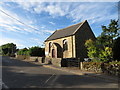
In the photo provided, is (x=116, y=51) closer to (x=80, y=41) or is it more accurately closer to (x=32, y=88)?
(x=32, y=88)

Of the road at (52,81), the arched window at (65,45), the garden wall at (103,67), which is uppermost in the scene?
the arched window at (65,45)

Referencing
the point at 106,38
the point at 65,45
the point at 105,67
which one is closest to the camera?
the point at 105,67

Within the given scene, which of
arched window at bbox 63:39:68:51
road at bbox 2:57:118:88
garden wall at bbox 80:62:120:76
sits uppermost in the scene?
arched window at bbox 63:39:68:51

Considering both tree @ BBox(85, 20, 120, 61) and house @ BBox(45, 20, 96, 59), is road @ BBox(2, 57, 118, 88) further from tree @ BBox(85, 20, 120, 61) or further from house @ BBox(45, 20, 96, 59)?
house @ BBox(45, 20, 96, 59)

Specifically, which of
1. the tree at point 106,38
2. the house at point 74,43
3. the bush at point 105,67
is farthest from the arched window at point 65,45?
the bush at point 105,67

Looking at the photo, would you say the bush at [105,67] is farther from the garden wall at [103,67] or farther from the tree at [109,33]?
the tree at [109,33]

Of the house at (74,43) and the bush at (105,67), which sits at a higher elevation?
the house at (74,43)

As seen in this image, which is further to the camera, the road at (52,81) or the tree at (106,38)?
the tree at (106,38)

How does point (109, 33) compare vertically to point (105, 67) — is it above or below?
above

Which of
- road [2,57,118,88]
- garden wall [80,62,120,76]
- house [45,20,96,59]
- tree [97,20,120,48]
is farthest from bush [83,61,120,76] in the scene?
house [45,20,96,59]

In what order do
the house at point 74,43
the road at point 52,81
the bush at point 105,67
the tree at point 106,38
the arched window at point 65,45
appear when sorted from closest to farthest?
the road at point 52,81
the bush at point 105,67
the tree at point 106,38
the house at point 74,43
the arched window at point 65,45

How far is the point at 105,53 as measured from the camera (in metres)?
12.4

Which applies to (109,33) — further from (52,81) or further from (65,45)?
(52,81)

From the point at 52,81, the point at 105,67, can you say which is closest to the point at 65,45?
→ the point at 105,67
